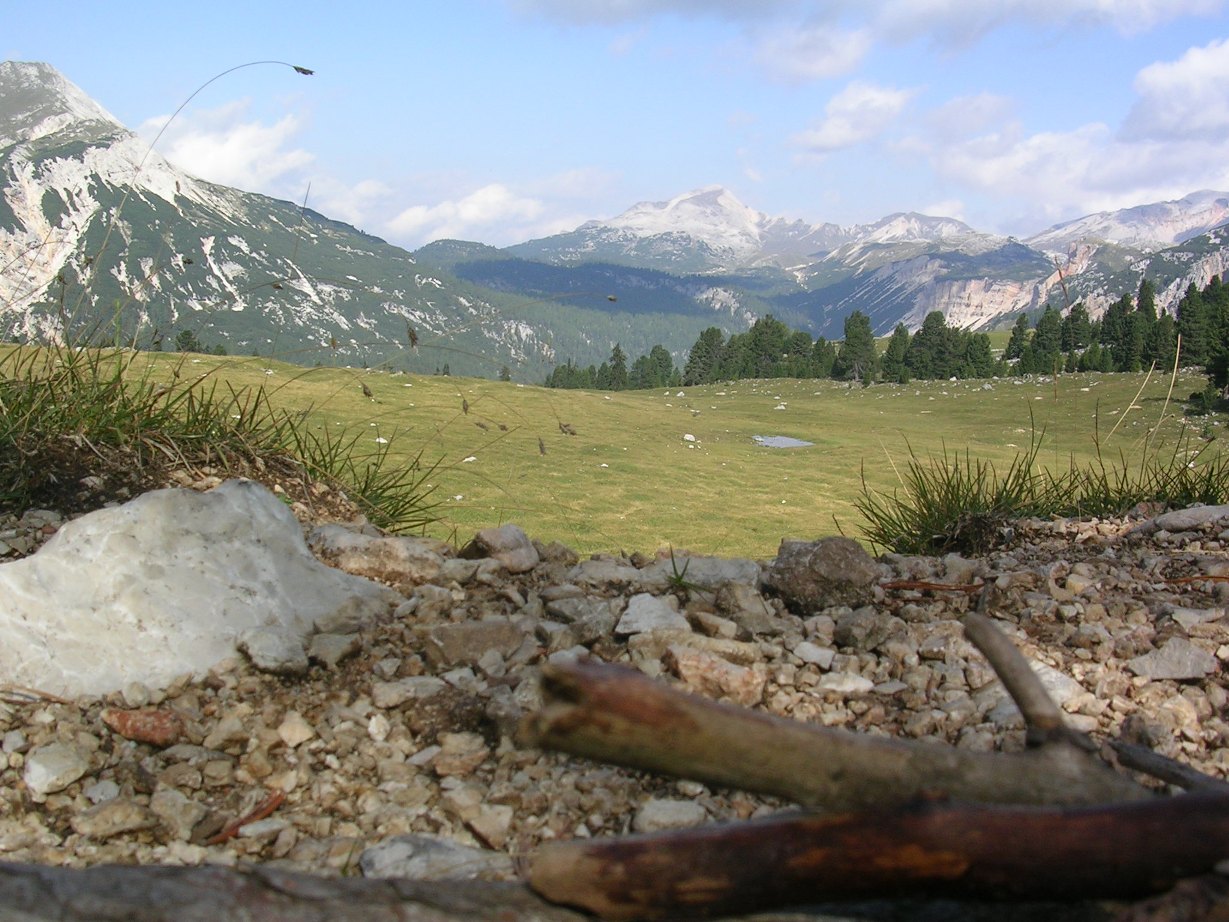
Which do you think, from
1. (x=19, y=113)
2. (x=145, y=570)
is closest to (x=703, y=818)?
(x=145, y=570)

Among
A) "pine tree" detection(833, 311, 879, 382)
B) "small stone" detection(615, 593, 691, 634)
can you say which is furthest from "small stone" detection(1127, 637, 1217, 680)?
"pine tree" detection(833, 311, 879, 382)

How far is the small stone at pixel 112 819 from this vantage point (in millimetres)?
1888

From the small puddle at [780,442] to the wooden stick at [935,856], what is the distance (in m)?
20.8

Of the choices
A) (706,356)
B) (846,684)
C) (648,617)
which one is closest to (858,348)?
(706,356)

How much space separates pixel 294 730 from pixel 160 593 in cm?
67

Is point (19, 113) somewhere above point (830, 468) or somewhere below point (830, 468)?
above

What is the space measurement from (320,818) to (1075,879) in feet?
4.89

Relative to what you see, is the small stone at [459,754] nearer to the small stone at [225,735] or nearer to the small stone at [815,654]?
the small stone at [225,735]

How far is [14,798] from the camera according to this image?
1975mm

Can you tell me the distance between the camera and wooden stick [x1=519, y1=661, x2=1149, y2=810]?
0.99 m

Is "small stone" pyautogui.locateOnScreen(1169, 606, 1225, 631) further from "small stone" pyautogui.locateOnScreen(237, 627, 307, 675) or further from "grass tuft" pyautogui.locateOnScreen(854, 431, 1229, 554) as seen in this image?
"small stone" pyautogui.locateOnScreen(237, 627, 307, 675)

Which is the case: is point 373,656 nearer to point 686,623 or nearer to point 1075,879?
point 686,623

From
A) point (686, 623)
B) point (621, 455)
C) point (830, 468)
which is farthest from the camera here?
point (830, 468)

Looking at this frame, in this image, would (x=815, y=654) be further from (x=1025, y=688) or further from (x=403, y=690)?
(x=1025, y=688)
